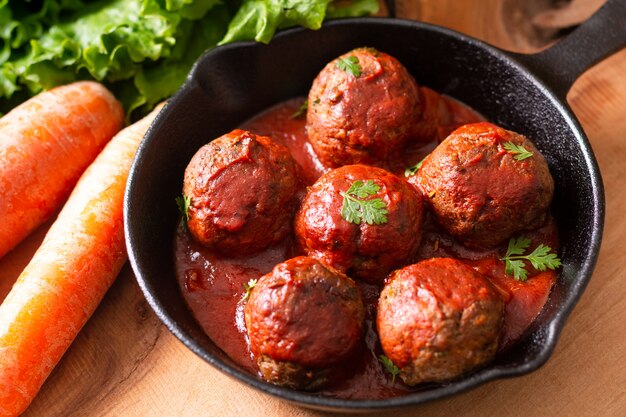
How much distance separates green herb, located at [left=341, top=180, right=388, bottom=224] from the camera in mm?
2934

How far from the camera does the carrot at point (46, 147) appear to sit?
3830mm

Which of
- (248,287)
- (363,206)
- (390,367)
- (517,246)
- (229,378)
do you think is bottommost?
(229,378)

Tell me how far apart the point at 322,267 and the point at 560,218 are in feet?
4.26

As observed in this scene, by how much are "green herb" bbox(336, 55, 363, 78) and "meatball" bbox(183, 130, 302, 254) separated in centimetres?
51

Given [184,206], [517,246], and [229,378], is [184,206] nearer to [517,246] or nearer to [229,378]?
[229,378]

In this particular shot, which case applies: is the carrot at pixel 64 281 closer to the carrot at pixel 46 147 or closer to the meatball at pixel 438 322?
the carrot at pixel 46 147

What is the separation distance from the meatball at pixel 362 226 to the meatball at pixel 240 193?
0.47 feet

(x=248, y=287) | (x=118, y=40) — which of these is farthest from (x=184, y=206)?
(x=118, y=40)

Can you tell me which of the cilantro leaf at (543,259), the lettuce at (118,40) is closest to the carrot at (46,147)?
the lettuce at (118,40)

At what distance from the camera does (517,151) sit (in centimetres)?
309

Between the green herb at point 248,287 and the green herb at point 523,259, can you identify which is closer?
the green herb at point 248,287

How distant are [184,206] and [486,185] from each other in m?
1.38

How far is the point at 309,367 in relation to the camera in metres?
2.75

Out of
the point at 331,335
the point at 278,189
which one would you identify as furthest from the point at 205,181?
the point at 331,335
